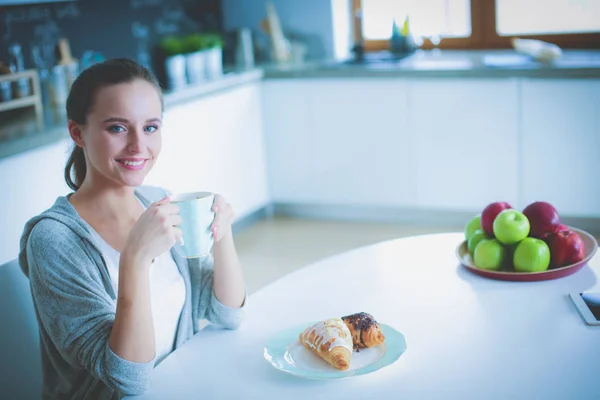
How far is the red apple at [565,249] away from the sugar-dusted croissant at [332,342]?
52 centimetres

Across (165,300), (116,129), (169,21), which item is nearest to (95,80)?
(116,129)

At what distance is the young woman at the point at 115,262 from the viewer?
49.5 inches

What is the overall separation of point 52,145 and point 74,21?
3.54 ft

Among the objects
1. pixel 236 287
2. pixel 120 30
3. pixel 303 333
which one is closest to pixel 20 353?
pixel 236 287

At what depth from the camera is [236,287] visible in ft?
4.96

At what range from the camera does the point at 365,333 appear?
1.27 m

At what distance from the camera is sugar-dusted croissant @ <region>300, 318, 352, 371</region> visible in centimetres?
122

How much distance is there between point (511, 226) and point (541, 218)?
0.08 metres

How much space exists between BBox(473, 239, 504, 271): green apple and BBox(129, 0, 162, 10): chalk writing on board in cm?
300

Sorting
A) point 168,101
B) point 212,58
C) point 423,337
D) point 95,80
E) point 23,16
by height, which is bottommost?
point 423,337

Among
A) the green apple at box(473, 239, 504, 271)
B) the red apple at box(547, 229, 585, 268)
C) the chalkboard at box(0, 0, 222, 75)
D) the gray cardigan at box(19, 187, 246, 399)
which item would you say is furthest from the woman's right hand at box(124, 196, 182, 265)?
the chalkboard at box(0, 0, 222, 75)

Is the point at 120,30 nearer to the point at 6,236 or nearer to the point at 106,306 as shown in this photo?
the point at 6,236

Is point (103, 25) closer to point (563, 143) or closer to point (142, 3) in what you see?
point (142, 3)

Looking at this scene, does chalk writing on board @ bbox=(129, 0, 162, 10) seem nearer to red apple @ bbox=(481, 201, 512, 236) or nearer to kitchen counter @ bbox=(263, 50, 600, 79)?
kitchen counter @ bbox=(263, 50, 600, 79)
